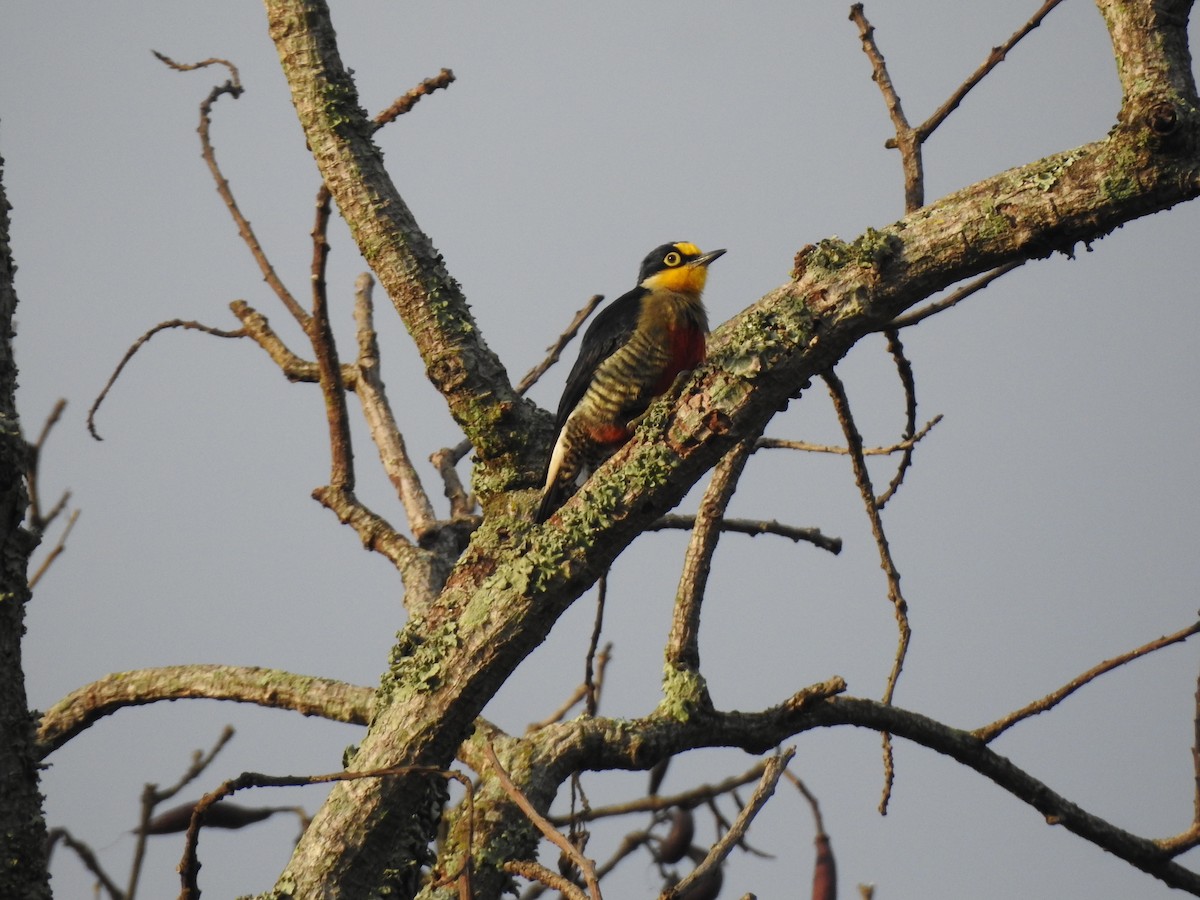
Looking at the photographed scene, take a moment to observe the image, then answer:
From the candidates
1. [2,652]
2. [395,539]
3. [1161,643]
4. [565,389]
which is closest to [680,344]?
[565,389]

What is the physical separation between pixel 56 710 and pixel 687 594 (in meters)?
2.28

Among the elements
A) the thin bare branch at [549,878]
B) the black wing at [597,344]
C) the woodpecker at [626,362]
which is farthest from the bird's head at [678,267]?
the thin bare branch at [549,878]

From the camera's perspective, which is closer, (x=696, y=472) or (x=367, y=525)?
(x=696, y=472)

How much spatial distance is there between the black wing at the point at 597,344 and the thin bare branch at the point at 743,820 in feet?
7.59

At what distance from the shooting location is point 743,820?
3.35 metres

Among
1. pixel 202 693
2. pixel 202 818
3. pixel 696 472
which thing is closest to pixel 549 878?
pixel 202 818

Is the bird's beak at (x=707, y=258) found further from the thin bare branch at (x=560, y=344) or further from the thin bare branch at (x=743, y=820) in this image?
the thin bare branch at (x=743, y=820)

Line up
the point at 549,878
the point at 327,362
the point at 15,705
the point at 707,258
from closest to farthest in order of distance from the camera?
the point at 549,878 < the point at 15,705 < the point at 327,362 < the point at 707,258

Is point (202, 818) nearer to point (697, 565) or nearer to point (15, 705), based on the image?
point (15, 705)

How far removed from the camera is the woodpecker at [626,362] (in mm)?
5641

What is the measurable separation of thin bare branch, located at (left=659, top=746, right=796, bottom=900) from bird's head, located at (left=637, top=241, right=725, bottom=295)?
12.0ft

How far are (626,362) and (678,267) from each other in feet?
5.08

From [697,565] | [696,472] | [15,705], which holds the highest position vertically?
[697,565]

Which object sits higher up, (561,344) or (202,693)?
(561,344)
